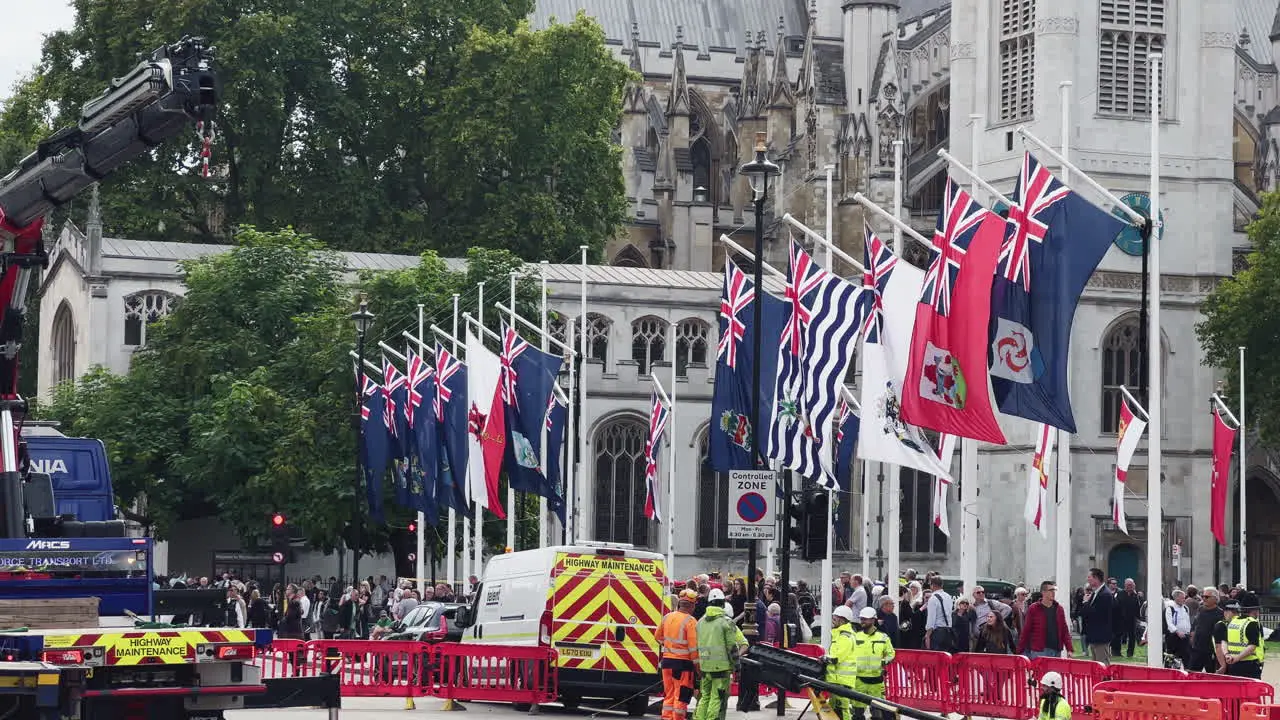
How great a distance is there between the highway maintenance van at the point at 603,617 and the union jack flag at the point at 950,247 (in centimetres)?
440

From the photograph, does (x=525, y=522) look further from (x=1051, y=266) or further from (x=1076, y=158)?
(x=1051, y=266)

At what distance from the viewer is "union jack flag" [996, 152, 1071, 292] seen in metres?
24.6

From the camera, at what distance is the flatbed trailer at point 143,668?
16.8 meters

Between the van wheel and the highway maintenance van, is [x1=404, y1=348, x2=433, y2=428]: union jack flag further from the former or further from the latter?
the van wheel

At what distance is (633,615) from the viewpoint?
1044 inches

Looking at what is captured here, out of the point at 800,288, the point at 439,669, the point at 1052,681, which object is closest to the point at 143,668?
the point at 1052,681

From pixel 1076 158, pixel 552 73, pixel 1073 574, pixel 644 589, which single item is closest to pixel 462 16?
pixel 552 73

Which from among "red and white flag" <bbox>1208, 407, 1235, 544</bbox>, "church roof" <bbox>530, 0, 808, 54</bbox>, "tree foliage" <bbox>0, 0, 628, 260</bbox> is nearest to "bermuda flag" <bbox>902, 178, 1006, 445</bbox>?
"red and white flag" <bbox>1208, 407, 1235, 544</bbox>

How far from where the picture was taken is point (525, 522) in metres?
52.4

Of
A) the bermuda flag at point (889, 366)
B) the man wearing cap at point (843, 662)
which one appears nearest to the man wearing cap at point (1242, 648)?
the bermuda flag at point (889, 366)

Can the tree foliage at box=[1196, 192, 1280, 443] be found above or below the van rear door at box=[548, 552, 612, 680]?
above

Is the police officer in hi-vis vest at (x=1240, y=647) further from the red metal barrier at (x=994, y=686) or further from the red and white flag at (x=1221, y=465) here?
the red and white flag at (x=1221, y=465)

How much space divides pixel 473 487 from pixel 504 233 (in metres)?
26.8

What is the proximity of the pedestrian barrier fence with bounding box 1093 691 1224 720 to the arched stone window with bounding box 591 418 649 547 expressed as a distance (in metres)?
44.1
